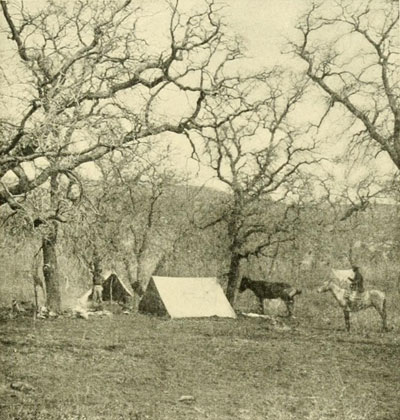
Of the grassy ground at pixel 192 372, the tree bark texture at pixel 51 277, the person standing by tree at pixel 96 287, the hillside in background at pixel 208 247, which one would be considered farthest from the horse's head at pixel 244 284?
the tree bark texture at pixel 51 277

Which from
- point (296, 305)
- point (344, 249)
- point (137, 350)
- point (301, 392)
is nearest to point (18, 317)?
point (137, 350)

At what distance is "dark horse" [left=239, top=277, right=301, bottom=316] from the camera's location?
1983 centimetres

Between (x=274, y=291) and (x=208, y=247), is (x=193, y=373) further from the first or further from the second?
(x=208, y=247)

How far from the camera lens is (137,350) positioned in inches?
435

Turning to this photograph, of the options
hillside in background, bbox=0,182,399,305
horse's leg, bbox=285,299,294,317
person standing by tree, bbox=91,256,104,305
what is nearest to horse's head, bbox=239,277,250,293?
hillside in background, bbox=0,182,399,305

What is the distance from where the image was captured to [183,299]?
18.1m

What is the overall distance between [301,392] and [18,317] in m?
9.08

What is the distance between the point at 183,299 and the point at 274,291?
11.8ft

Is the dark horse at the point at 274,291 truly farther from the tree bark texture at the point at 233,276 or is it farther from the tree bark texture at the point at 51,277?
the tree bark texture at the point at 51,277

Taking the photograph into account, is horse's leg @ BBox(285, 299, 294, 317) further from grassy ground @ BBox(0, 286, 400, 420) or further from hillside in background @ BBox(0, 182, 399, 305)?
grassy ground @ BBox(0, 286, 400, 420)

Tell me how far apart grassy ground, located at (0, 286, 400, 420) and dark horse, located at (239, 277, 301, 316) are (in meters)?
5.06

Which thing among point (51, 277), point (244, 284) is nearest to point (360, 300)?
point (244, 284)

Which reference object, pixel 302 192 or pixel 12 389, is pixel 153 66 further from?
pixel 302 192

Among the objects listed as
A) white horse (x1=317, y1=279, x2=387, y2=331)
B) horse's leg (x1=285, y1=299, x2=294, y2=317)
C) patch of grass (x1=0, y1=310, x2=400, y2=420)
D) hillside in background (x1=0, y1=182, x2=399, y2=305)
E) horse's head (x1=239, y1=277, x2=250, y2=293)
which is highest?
hillside in background (x1=0, y1=182, x2=399, y2=305)
